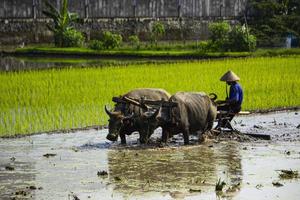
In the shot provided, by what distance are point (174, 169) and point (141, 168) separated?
15.7 inches

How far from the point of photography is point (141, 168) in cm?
1092

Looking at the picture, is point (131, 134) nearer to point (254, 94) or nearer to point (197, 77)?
point (254, 94)

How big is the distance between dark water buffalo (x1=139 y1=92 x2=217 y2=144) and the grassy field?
7.29ft

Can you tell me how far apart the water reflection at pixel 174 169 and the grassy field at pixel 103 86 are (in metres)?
2.69

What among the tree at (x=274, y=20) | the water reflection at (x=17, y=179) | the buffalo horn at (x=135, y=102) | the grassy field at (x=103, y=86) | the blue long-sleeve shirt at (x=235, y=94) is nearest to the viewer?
the water reflection at (x=17, y=179)

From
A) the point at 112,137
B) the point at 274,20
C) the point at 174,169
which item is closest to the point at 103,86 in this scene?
the point at 112,137

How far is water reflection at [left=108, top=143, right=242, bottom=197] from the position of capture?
988cm

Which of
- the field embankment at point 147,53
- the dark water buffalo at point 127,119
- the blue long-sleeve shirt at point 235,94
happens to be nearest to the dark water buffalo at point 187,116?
the dark water buffalo at point 127,119

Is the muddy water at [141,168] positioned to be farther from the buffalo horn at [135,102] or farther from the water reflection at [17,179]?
the buffalo horn at [135,102]

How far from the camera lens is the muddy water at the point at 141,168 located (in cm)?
955

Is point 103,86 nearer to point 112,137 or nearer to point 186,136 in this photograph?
point 186,136

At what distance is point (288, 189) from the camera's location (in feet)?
31.7

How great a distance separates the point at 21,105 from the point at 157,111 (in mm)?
4607

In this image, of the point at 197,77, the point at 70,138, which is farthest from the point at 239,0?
the point at 70,138
